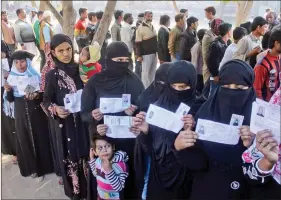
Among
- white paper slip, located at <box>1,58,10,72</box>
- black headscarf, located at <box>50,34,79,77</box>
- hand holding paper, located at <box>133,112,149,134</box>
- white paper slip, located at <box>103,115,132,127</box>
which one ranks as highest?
black headscarf, located at <box>50,34,79,77</box>

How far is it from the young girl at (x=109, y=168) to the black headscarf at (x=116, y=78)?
1.39ft

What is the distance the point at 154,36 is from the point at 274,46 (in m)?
3.91

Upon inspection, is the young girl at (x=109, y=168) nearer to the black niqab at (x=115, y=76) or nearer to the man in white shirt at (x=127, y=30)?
the black niqab at (x=115, y=76)

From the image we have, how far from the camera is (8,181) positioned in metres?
4.00

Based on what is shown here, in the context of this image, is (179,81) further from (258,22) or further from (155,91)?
(258,22)

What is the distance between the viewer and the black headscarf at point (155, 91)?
2.52m

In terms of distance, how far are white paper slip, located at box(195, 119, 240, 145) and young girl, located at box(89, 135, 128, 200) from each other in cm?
103

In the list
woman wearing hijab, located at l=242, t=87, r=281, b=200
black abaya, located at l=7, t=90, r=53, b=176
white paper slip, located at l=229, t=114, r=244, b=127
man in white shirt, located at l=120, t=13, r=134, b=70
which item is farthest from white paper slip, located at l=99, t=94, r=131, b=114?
man in white shirt, located at l=120, t=13, r=134, b=70

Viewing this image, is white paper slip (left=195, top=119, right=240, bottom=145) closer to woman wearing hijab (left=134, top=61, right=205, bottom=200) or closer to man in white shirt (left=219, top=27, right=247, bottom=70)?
woman wearing hijab (left=134, top=61, right=205, bottom=200)

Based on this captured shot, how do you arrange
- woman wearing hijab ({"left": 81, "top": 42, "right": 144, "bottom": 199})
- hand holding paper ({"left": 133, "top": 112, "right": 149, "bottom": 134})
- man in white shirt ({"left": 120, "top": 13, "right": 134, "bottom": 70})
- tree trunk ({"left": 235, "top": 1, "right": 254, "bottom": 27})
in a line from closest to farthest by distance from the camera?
hand holding paper ({"left": 133, "top": 112, "right": 149, "bottom": 134}), woman wearing hijab ({"left": 81, "top": 42, "right": 144, "bottom": 199}), man in white shirt ({"left": 120, "top": 13, "right": 134, "bottom": 70}), tree trunk ({"left": 235, "top": 1, "right": 254, "bottom": 27})

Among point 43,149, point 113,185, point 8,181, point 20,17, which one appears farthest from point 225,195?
point 20,17

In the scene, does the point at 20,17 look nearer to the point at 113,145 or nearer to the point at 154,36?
the point at 154,36

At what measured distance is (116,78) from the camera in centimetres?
279

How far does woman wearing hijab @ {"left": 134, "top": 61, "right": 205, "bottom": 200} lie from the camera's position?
7.04 ft
